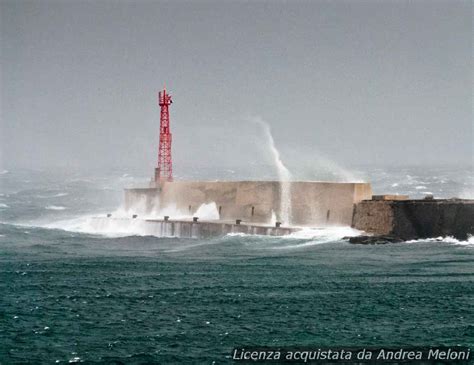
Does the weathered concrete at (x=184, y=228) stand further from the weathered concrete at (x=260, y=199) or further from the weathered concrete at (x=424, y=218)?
the weathered concrete at (x=424, y=218)

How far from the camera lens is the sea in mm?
14375

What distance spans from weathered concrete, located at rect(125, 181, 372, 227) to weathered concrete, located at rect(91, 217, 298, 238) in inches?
101

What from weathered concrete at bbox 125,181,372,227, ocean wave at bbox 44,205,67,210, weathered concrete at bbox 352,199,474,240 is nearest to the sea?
weathered concrete at bbox 352,199,474,240

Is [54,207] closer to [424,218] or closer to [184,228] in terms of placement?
[184,228]

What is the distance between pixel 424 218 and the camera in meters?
30.7

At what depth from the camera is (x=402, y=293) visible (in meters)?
19.1

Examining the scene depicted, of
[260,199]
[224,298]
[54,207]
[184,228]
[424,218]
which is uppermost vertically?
[260,199]

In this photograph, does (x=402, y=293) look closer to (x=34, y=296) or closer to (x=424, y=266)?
(x=424, y=266)

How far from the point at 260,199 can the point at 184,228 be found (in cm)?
481

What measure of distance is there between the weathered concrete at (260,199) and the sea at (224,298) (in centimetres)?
328

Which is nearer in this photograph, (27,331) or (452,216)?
(27,331)

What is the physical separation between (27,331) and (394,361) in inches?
324

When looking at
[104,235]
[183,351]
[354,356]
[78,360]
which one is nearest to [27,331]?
[78,360]

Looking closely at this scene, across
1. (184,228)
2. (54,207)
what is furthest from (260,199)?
(54,207)
